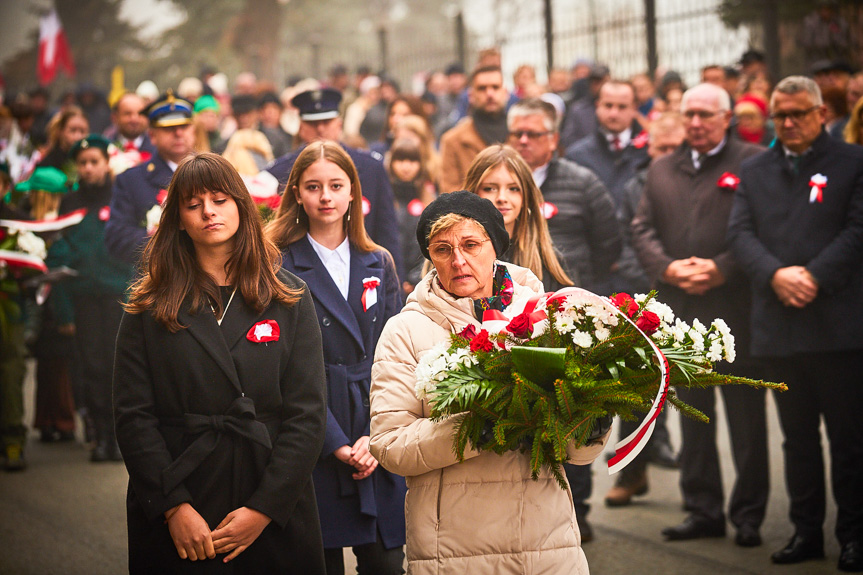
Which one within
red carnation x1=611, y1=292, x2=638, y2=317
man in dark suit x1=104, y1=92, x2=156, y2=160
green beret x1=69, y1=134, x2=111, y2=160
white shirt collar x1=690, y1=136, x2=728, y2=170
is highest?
man in dark suit x1=104, y1=92, x2=156, y2=160

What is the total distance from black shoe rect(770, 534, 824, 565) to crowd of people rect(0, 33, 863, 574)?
0.06 feet

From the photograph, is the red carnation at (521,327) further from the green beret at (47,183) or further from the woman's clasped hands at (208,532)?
the green beret at (47,183)

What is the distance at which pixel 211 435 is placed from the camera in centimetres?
343

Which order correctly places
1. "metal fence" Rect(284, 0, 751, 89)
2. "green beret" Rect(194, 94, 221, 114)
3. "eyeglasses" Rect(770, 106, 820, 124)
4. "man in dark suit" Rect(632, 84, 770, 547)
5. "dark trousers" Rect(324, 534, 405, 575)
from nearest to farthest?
"dark trousers" Rect(324, 534, 405, 575) → "eyeglasses" Rect(770, 106, 820, 124) → "man in dark suit" Rect(632, 84, 770, 547) → "green beret" Rect(194, 94, 221, 114) → "metal fence" Rect(284, 0, 751, 89)

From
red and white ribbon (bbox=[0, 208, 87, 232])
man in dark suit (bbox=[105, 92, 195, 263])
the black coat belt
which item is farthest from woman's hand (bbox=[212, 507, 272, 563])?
red and white ribbon (bbox=[0, 208, 87, 232])

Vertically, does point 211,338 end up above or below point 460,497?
above

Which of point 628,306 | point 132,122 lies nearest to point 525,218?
point 628,306

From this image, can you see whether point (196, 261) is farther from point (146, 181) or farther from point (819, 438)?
point (819, 438)

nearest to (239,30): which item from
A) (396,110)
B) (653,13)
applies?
(653,13)

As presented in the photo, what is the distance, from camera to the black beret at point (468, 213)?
3494 mm

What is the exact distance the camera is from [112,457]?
835 cm

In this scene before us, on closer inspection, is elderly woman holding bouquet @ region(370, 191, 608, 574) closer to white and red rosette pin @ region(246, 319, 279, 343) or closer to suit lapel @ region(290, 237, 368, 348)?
white and red rosette pin @ region(246, 319, 279, 343)

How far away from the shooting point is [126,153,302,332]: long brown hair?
3.52 meters

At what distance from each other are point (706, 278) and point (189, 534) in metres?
3.95
